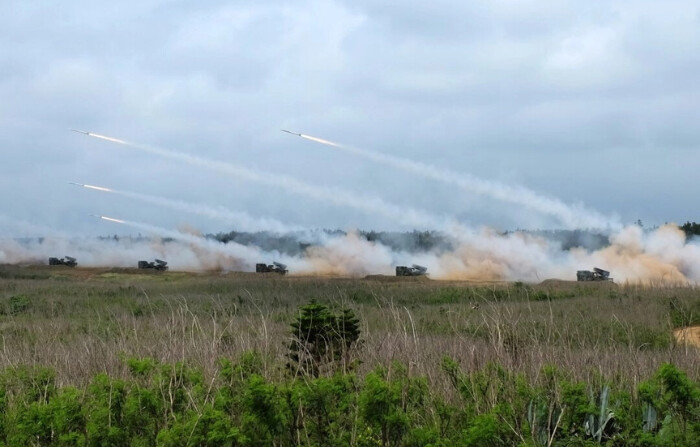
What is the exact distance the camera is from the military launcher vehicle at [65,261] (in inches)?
2692

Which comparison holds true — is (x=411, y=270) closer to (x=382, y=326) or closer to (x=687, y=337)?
(x=382, y=326)

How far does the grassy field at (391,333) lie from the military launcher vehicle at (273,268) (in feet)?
33.5

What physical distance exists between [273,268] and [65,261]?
2218 cm

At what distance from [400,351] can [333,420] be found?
3.08 meters

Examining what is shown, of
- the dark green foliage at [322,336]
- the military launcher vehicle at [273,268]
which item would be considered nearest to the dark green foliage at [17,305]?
the dark green foliage at [322,336]

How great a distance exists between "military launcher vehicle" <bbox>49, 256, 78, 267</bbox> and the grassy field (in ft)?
91.8

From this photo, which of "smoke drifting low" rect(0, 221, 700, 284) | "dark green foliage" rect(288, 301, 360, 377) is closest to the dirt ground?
"dark green foliage" rect(288, 301, 360, 377)

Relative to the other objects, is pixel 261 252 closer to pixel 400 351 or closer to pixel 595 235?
pixel 595 235

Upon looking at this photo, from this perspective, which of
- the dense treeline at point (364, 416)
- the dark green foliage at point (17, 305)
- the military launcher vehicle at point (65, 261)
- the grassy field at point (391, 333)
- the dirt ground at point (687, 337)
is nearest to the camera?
the dense treeline at point (364, 416)

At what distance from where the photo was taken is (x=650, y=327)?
1881 cm

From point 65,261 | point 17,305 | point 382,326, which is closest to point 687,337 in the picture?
point 382,326

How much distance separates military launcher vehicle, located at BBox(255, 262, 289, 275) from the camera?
179ft

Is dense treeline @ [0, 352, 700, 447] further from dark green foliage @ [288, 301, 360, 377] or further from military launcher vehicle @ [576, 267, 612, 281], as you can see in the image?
military launcher vehicle @ [576, 267, 612, 281]

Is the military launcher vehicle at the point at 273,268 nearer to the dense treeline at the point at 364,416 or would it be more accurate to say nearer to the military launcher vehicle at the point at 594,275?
the military launcher vehicle at the point at 594,275
